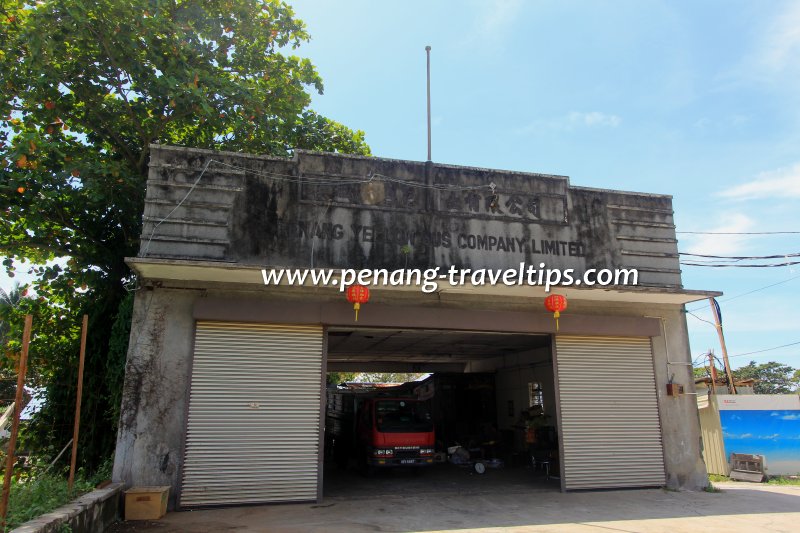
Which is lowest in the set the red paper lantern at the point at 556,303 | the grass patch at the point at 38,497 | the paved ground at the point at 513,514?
the paved ground at the point at 513,514

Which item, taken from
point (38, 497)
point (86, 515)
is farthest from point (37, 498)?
point (86, 515)

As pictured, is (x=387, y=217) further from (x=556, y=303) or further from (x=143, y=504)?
(x=143, y=504)

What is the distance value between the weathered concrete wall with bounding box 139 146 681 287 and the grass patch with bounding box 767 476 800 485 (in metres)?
7.55

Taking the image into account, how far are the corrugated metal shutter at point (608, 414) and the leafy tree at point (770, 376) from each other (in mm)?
37541

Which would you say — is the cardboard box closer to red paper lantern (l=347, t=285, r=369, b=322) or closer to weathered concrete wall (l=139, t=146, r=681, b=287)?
weathered concrete wall (l=139, t=146, r=681, b=287)

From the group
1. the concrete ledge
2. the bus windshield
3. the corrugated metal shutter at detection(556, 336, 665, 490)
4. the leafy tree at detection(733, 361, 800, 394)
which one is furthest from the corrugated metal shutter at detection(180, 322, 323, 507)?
the leafy tree at detection(733, 361, 800, 394)

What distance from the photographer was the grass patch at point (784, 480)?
14516 millimetres

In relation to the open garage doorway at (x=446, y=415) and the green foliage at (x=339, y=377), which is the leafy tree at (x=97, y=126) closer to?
the open garage doorway at (x=446, y=415)

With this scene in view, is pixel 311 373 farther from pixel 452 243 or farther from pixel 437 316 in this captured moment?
pixel 452 243

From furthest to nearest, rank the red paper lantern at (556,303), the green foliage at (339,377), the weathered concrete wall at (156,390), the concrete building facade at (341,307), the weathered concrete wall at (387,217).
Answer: the green foliage at (339,377) → the red paper lantern at (556,303) → the weathered concrete wall at (387,217) → the concrete building facade at (341,307) → the weathered concrete wall at (156,390)

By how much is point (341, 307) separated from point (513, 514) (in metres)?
4.63

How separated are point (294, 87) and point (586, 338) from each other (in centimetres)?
938

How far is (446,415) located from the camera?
20.5 metres

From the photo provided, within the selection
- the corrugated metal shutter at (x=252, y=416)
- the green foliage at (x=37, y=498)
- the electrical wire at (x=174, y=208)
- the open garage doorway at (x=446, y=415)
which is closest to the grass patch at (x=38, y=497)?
the green foliage at (x=37, y=498)
